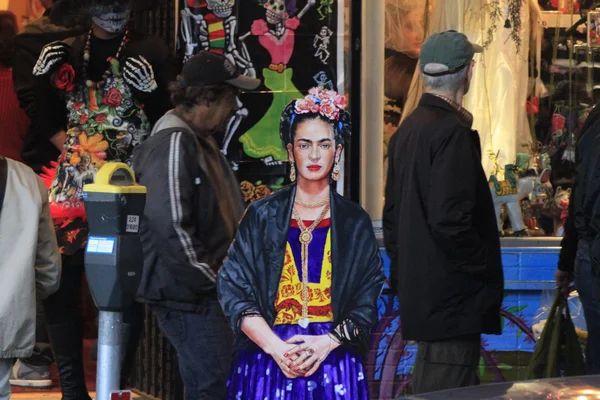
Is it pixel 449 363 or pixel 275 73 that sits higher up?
pixel 275 73

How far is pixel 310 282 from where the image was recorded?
598 cm

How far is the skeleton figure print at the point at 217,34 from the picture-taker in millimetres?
7941

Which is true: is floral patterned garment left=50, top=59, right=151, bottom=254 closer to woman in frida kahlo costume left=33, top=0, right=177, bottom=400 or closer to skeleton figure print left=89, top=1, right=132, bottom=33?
woman in frida kahlo costume left=33, top=0, right=177, bottom=400

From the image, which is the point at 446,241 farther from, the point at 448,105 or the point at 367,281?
the point at 448,105

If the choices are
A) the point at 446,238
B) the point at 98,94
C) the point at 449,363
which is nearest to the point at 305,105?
the point at 446,238

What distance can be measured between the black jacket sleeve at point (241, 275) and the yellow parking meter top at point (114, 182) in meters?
0.86

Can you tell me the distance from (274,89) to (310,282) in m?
2.23

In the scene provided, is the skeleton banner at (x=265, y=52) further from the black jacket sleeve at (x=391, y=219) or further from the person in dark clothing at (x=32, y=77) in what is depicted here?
the black jacket sleeve at (x=391, y=219)

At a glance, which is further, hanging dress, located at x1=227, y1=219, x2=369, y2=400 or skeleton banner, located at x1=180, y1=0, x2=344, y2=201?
skeleton banner, located at x1=180, y1=0, x2=344, y2=201

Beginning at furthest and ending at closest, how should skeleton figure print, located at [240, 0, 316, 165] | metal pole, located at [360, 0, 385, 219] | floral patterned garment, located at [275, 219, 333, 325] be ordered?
metal pole, located at [360, 0, 385, 219] < skeleton figure print, located at [240, 0, 316, 165] < floral patterned garment, located at [275, 219, 333, 325]

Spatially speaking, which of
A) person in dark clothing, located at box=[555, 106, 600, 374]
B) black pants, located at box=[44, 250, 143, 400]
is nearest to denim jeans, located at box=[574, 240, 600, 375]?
person in dark clothing, located at box=[555, 106, 600, 374]

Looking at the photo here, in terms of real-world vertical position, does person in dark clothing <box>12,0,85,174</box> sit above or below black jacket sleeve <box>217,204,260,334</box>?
above

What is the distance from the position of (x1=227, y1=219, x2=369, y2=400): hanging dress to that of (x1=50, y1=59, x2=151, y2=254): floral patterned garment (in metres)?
1.72

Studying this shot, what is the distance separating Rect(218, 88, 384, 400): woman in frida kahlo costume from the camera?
232 inches
